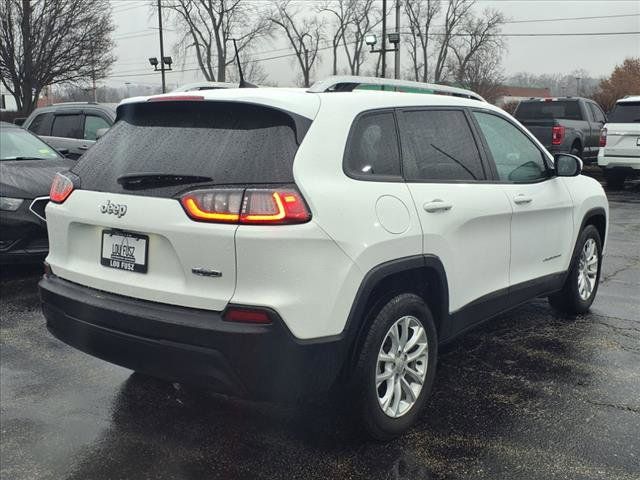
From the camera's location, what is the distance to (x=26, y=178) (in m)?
6.46

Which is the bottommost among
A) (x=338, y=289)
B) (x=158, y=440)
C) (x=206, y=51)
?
(x=158, y=440)

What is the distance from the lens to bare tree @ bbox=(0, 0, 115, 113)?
31766 millimetres

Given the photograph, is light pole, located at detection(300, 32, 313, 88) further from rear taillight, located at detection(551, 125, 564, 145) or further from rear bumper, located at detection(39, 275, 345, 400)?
rear bumper, located at detection(39, 275, 345, 400)

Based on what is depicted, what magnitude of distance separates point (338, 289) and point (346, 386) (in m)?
0.54

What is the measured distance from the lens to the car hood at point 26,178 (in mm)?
6219

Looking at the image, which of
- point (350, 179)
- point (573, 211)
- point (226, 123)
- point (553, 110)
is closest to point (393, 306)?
point (350, 179)

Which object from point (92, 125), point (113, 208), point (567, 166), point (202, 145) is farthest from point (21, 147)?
point (567, 166)

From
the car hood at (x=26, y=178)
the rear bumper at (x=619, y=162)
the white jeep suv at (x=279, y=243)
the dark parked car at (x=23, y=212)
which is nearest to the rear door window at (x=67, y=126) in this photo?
the car hood at (x=26, y=178)

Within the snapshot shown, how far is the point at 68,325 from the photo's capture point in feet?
10.4

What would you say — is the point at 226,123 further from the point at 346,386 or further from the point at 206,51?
the point at 206,51

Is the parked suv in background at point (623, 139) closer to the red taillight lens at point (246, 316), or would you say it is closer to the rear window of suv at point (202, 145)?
the rear window of suv at point (202, 145)

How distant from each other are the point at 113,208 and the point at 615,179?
14.1 m

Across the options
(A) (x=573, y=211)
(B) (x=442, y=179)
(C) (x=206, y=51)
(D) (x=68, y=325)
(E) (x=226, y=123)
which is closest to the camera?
(E) (x=226, y=123)

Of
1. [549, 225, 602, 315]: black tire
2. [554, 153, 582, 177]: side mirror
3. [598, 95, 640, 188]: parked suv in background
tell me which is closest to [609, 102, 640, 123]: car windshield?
[598, 95, 640, 188]: parked suv in background
